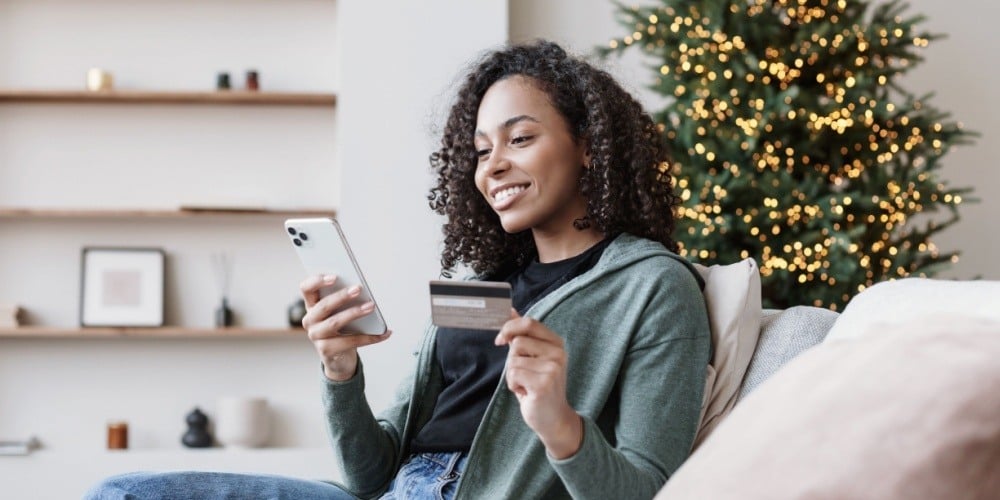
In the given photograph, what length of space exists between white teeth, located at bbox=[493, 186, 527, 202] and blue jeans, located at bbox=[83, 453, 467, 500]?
39 cm

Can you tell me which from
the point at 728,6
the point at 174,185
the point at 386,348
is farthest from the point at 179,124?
the point at 728,6

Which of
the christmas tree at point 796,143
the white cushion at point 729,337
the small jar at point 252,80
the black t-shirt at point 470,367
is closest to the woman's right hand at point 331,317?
the black t-shirt at point 470,367

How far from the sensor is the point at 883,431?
59 centimetres

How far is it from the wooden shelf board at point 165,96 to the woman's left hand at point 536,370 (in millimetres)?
2941

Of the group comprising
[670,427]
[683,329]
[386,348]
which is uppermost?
[683,329]

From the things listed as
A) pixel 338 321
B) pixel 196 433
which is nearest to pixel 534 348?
pixel 338 321

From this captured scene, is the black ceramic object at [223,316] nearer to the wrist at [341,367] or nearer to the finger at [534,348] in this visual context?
the wrist at [341,367]

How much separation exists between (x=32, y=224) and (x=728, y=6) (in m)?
2.53

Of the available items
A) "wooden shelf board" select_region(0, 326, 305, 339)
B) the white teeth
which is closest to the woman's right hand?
the white teeth

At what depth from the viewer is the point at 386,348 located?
3865mm

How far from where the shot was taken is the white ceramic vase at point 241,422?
13.2 ft

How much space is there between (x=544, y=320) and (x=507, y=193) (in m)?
0.25

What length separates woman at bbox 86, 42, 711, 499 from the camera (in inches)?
62.0

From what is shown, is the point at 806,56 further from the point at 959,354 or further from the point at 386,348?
the point at 959,354
